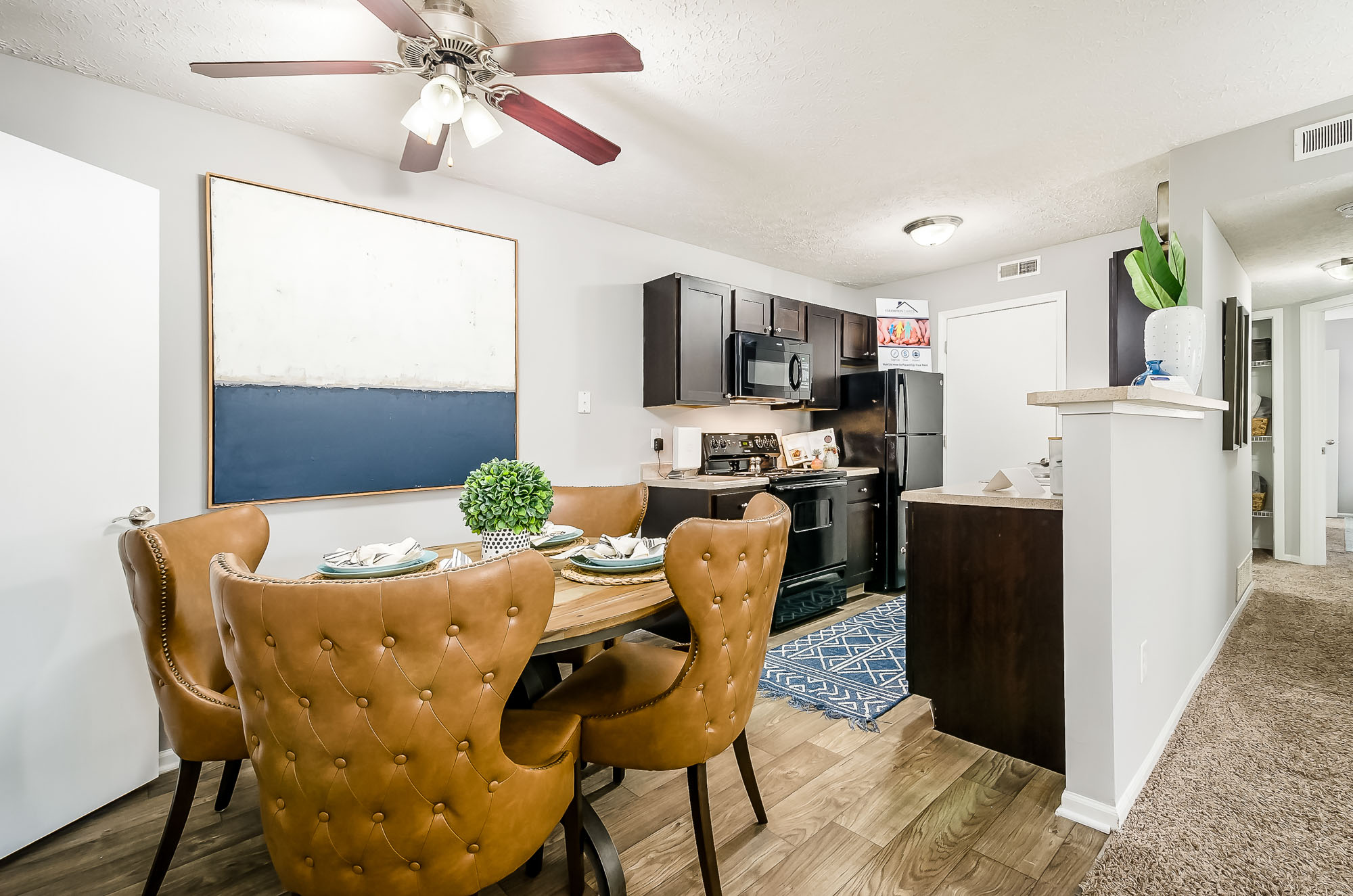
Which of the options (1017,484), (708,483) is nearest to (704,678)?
(1017,484)

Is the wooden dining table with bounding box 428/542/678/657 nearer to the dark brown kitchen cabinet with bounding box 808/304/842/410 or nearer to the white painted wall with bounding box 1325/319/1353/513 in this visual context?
the dark brown kitchen cabinet with bounding box 808/304/842/410

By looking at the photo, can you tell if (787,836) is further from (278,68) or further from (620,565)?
(278,68)

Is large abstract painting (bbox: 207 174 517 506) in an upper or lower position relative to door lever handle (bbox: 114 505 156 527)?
upper

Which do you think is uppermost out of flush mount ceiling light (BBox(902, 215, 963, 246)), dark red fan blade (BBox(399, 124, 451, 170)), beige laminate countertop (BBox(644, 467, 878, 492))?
flush mount ceiling light (BBox(902, 215, 963, 246))

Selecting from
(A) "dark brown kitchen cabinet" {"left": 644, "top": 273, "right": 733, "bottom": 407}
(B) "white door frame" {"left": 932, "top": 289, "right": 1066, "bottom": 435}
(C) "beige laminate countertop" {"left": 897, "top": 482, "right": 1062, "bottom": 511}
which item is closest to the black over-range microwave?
(A) "dark brown kitchen cabinet" {"left": 644, "top": 273, "right": 733, "bottom": 407}

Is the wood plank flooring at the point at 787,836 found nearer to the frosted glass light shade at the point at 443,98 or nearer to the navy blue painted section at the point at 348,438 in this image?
the navy blue painted section at the point at 348,438

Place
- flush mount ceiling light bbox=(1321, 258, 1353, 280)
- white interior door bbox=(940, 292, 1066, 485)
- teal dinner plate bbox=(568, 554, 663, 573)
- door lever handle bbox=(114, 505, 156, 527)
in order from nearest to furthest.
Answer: teal dinner plate bbox=(568, 554, 663, 573) < door lever handle bbox=(114, 505, 156, 527) < flush mount ceiling light bbox=(1321, 258, 1353, 280) < white interior door bbox=(940, 292, 1066, 485)

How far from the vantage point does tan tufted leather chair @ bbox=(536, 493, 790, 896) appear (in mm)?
1357

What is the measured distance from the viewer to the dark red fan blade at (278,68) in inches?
64.5

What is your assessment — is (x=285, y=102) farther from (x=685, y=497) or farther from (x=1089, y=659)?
(x=1089, y=659)

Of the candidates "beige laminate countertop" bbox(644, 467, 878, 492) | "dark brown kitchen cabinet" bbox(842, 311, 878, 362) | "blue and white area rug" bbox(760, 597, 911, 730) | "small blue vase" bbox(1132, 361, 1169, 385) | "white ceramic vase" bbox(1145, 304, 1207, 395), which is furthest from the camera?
"dark brown kitchen cabinet" bbox(842, 311, 878, 362)

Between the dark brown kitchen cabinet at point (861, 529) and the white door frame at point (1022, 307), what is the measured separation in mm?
1047

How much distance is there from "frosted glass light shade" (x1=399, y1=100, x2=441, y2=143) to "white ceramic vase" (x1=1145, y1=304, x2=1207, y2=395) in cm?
268

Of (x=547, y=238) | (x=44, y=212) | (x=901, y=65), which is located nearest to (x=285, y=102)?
(x=44, y=212)
